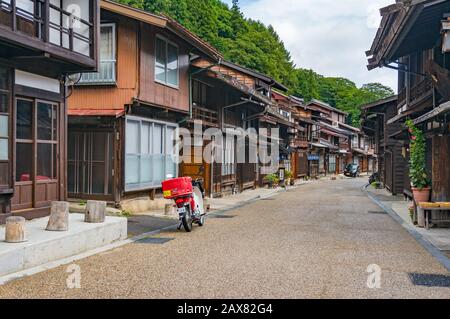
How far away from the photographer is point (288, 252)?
31.6 feet

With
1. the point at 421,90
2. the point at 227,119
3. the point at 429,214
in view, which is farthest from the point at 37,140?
the point at 227,119

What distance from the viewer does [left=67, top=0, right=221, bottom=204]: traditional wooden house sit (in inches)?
605

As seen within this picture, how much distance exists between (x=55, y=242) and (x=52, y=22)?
5.57 meters

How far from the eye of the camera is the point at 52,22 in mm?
11336

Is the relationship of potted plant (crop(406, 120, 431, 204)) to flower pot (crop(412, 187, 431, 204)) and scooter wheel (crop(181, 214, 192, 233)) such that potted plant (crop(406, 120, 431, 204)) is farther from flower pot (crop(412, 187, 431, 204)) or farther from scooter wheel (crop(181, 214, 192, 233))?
scooter wheel (crop(181, 214, 192, 233))

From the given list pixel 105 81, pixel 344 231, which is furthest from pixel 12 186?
pixel 344 231

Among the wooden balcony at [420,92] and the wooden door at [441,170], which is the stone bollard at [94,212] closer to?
the wooden door at [441,170]

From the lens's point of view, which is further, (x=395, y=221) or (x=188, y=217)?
(x=395, y=221)

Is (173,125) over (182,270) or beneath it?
over

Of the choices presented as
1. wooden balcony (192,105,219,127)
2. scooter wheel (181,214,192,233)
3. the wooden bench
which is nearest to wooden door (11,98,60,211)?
scooter wheel (181,214,192,233)

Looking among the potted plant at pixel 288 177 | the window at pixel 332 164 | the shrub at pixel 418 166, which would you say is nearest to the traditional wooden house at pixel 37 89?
the shrub at pixel 418 166

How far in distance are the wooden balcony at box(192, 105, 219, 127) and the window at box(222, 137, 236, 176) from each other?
1.90 metres

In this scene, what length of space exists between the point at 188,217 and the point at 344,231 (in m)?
4.21

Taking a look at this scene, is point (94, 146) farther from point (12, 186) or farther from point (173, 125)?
point (12, 186)
